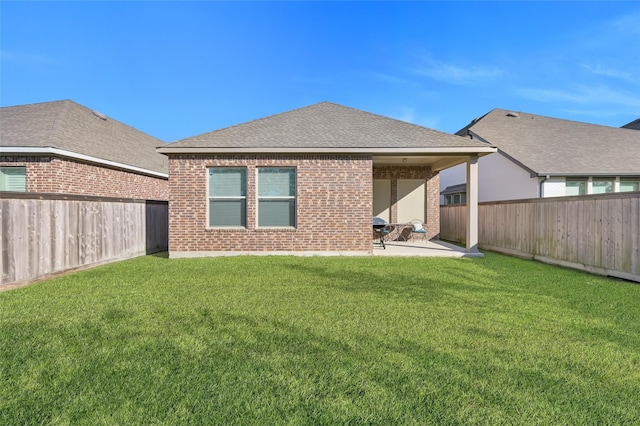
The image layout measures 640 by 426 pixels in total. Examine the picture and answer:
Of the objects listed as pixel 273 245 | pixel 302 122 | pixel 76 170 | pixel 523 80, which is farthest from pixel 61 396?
pixel 523 80

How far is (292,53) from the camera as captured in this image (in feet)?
49.6

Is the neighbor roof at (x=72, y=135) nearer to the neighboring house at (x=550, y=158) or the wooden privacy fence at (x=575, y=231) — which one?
the wooden privacy fence at (x=575, y=231)

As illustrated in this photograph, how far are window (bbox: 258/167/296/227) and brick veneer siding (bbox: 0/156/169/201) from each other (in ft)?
20.0

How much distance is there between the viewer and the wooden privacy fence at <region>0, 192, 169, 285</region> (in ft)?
18.3

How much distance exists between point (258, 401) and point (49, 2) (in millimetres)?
11892

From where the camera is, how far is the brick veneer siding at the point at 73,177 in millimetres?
9328

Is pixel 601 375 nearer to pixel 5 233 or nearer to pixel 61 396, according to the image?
pixel 61 396

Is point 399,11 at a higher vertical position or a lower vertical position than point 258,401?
higher

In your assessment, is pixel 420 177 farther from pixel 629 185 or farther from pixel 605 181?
pixel 629 185

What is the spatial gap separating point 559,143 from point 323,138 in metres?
11.5

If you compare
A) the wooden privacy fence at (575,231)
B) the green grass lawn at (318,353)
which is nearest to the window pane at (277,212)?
the green grass lawn at (318,353)

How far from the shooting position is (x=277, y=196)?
8.84 meters

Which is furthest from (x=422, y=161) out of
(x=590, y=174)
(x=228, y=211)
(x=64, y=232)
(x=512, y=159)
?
(x=64, y=232)

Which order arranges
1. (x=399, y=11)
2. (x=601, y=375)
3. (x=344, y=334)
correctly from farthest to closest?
(x=399, y=11) → (x=344, y=334) → (x=601, y=375)
